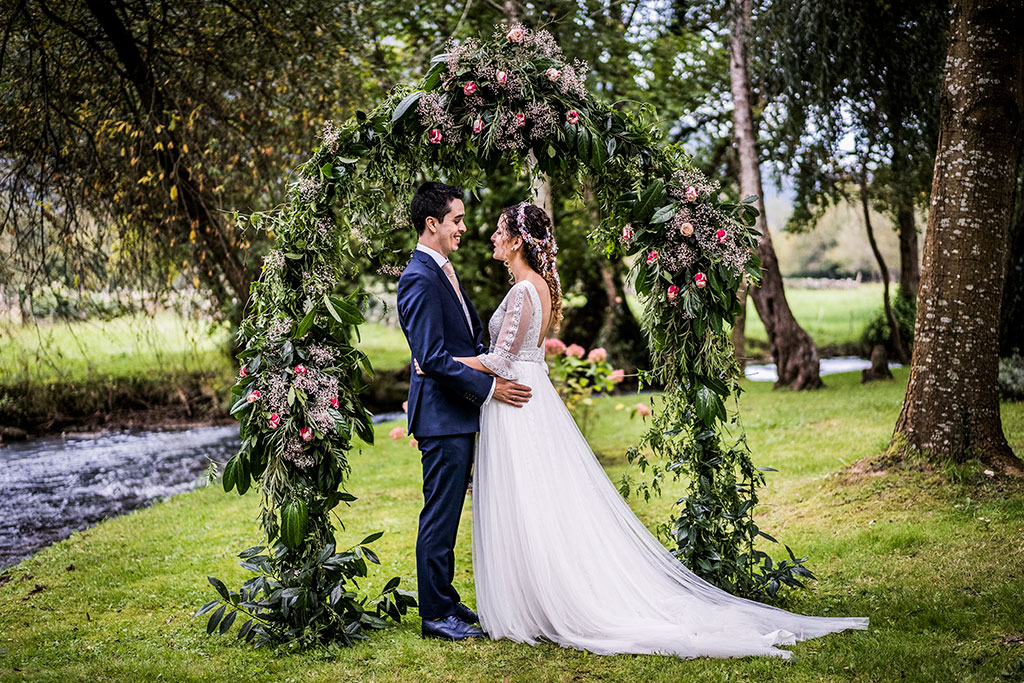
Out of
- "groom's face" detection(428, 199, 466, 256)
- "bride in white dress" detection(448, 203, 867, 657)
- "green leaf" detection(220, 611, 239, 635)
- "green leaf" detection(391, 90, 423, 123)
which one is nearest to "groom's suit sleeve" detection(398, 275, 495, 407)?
"bride in white dress" detection(448, 203, 867, 657)

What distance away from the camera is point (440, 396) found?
4145 millimetres

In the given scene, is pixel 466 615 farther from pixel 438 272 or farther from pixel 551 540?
pixel 438 272

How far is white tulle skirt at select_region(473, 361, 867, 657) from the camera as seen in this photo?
3898 mm

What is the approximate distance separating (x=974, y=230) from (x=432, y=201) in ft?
13.2

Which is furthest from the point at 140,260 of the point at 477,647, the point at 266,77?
the point at 477,647

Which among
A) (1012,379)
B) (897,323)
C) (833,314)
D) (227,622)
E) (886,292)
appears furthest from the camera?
(833,314)

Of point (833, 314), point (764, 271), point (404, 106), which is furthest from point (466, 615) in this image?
point (833, 314)

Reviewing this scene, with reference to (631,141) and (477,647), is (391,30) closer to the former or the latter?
(631,141)

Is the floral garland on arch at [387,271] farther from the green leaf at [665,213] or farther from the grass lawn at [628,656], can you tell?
the grass lawn at [628,656]

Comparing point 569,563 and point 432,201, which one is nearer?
point 569,563

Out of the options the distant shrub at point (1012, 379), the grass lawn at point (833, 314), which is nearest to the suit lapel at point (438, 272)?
the distant shrub at point (1012, 379)

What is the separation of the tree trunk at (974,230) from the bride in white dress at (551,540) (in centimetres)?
251

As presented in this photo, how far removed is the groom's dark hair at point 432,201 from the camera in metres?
4.16

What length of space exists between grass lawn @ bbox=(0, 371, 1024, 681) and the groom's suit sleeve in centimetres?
128
